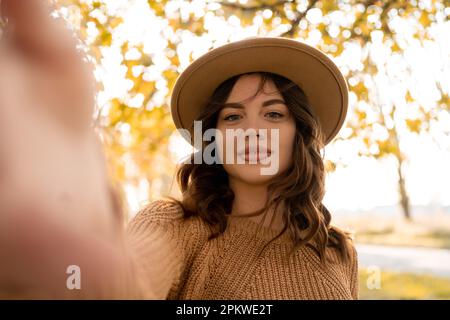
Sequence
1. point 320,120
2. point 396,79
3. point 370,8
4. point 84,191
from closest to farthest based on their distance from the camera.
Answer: point 84,191, point 320,120, point 370,8, point 396,79

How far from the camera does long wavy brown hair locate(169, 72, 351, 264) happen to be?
212 centimetres

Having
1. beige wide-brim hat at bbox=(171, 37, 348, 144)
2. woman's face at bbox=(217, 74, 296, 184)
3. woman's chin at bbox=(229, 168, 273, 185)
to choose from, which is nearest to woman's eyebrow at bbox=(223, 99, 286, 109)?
woman's face at bbox=(217, 74, 296, 184)

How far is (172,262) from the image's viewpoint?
5.49ft

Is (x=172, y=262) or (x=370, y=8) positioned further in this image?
(x=370, y=8)

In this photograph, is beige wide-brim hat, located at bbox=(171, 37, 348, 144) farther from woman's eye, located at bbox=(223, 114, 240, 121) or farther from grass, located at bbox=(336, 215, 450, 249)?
grass, located at bbox=(336, 215, 450, 249)

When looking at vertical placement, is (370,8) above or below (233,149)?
above

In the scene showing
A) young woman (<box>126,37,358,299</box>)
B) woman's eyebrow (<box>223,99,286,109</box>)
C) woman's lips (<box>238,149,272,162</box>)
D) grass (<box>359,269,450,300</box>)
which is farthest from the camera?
grass (<box>359,269,450,300</box>)

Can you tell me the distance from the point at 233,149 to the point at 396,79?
2647 millimetres

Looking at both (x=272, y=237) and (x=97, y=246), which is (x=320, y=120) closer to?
(x=272, y=237)

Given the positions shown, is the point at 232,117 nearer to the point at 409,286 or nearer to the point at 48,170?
the point at 48,170

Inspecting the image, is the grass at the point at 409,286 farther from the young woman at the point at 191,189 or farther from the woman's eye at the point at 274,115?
the woman's eye at the point at 274,115

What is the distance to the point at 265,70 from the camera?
227 cm

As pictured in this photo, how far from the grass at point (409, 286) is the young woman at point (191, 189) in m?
3.79

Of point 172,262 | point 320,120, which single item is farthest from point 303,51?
point 172,262
